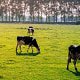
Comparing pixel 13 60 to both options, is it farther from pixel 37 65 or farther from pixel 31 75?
pixel 31 75

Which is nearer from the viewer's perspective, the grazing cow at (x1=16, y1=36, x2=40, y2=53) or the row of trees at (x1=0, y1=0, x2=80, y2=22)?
the grazing cow at (x1=16, y1=36, x2=40, y2=53)

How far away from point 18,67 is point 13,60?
292 centimetres

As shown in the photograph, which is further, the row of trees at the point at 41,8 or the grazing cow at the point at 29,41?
the row of trees at the point at 41,8

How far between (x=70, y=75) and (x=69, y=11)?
146239mm

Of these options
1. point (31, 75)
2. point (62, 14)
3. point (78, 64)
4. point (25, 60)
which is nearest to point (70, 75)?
point (31, 75)

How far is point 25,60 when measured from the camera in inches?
866

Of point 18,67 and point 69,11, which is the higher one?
point 69,11

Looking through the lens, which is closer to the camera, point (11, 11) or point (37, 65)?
point (37, 65)

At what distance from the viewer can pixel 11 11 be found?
167 meters

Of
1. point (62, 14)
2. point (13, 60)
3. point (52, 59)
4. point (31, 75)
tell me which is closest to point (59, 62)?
point (52, 59)

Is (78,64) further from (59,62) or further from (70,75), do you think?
(70,75)

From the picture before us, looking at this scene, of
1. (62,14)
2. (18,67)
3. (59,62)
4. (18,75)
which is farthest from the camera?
(62,14)

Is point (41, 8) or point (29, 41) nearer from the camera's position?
point (29, 41)

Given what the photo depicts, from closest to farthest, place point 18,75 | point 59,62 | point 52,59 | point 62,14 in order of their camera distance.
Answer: point 18,75 < point 59,62 < point 52,59 < point 62,14
